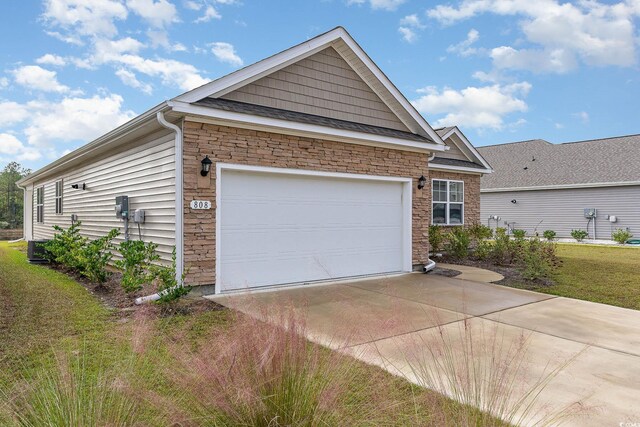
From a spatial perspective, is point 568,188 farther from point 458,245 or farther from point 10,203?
point 10,203

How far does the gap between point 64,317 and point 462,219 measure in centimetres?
1269

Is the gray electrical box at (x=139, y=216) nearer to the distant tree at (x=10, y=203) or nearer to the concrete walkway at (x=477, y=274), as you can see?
the concrete walkway at (x=477, y=274)

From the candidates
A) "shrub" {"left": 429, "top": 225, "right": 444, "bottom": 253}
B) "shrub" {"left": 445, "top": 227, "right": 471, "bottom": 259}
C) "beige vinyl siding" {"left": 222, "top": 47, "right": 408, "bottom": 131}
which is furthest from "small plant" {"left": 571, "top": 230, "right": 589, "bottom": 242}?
"beige vinyl siding" {"left": 222, "top": 47, "right": 408, "bottom": 131}

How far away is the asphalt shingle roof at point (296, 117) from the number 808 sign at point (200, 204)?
5.21ft

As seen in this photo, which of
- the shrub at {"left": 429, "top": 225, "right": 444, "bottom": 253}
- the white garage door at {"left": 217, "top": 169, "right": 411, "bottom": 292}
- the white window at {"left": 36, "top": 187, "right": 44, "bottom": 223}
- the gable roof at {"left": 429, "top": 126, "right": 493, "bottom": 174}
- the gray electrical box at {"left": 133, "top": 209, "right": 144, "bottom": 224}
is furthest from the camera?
the white window at {"left": 36, "top": 187, "right": 44, "bottom": 223}

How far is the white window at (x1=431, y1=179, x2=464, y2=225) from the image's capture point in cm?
1384

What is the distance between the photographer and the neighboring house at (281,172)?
6.74m

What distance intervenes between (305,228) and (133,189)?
149 inches

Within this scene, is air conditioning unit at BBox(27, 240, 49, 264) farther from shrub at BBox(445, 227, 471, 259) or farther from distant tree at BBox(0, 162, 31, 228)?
distant tree at BBox(0, 162, 31, 228)

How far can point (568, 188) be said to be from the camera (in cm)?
2117

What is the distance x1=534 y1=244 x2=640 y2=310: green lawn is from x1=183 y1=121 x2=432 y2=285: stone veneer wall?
447cm

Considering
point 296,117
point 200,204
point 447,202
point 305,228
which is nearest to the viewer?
point 200,204

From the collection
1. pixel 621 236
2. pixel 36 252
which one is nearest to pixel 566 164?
A: pixel 621 236

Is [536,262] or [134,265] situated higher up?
[134,265]
